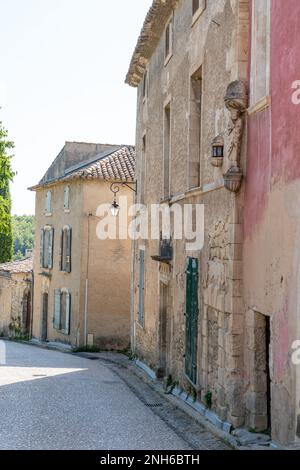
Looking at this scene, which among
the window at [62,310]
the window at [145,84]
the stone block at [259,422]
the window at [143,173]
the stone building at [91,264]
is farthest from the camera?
the window at [62,310]

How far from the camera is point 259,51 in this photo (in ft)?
24.1

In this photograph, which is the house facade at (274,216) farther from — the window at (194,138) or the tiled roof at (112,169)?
the tiled roof at (112,169)

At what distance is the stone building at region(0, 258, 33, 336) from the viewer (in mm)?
28578

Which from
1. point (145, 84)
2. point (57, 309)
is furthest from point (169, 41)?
point (57, 309)

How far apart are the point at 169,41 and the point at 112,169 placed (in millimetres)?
9311

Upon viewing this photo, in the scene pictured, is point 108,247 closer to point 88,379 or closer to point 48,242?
point 48,242

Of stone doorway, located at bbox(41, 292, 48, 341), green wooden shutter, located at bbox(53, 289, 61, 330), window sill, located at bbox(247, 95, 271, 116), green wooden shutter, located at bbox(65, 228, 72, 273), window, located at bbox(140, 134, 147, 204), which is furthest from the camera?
stone doorway, located at bbox(41, 292, 48, 341)

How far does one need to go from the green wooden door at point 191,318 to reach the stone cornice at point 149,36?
17.3 feet

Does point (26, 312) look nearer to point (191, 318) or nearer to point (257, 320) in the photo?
point (191, 318)

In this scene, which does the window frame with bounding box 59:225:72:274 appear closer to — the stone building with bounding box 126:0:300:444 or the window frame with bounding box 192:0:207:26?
the stone building with bounding box 126:0:300:444

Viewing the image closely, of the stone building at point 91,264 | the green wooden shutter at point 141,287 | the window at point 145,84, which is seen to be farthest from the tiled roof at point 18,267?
the window at point 145,84

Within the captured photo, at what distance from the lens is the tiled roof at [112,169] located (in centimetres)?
2083

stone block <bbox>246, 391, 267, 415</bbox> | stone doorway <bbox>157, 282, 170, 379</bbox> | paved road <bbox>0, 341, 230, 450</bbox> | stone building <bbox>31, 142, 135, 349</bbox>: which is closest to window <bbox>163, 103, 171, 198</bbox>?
stone doorway <bbox>157, 282, 170, 379</bbox>

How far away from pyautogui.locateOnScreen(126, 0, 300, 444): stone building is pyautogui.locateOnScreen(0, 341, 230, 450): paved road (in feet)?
1.94
